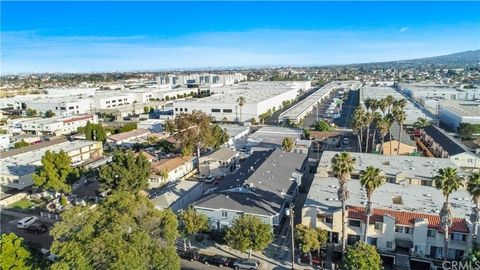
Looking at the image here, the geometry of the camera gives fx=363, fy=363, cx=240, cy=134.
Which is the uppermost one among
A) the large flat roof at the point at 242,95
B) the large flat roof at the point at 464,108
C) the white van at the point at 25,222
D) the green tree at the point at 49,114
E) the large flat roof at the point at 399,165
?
the large flat roof at the point at 242,95

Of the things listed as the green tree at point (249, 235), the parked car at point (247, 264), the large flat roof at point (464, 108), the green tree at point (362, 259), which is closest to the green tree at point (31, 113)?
the green tree at point (249, 235)

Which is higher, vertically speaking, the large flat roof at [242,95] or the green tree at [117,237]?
the large flat roof at [242,95]

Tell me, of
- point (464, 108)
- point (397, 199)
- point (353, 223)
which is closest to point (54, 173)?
point (353, 223)

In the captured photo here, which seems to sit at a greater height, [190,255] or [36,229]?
[36,229]

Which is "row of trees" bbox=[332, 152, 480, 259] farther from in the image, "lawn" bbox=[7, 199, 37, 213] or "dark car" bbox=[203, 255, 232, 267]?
"lawn" bbox=[7, 199, 37, 213]

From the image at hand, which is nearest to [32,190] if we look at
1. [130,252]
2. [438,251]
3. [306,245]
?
[130,252]

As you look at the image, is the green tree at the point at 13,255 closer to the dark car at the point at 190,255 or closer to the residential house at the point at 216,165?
the dark car at the point at 190,255

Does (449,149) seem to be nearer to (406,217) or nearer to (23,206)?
(406,217)
